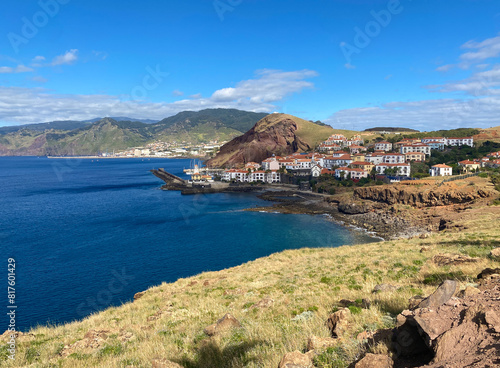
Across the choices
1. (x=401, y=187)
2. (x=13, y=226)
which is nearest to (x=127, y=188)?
(x=13, y=226)

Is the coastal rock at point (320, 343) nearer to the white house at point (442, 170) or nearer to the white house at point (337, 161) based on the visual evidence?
the white house at point (442, 170)

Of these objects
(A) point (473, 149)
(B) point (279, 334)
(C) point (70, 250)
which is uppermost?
(A) point (473, 149)

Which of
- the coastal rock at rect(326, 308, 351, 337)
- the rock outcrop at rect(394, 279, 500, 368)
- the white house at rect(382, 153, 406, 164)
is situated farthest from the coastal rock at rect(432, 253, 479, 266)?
the white house at rect(382, 153, 406, 164)

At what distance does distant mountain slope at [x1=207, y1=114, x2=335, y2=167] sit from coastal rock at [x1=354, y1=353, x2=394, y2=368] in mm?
134708

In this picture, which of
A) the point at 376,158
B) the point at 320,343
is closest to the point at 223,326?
the point at 320,343

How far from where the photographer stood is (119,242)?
44.1 metres

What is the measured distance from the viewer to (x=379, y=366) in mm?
3846

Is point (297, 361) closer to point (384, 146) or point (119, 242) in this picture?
point (119, 242)

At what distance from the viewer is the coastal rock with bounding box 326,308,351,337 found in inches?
227

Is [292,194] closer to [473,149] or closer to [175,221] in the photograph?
[175,221]

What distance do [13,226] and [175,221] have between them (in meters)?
27.7

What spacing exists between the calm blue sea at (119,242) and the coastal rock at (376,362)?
27.0 meters

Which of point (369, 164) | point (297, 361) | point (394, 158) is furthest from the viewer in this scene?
point (394, 158)
